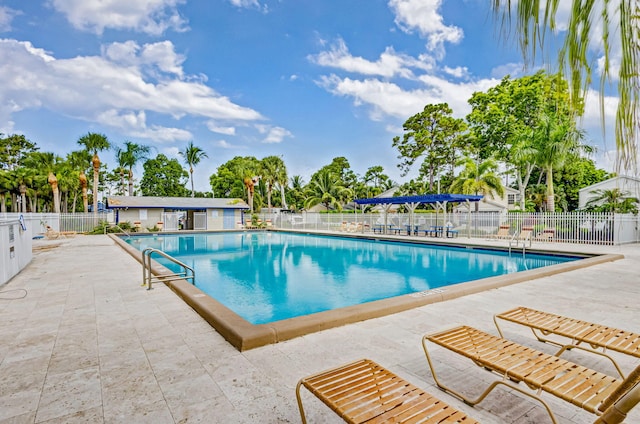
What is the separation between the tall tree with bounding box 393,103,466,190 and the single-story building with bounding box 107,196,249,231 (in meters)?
17.9

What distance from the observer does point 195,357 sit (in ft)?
11.6

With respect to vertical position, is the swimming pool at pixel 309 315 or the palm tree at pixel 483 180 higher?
the palm tree at pixel 483 180

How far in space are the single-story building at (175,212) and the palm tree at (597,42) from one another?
94.8ft

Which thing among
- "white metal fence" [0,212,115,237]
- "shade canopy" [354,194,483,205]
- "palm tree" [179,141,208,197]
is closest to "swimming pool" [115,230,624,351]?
"shade canopy" [354,194,483,205]

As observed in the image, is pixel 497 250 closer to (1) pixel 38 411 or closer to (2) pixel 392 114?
(1) pixel 38 411

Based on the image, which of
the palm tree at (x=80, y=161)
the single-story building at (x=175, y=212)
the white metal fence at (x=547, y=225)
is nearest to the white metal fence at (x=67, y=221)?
the single-story building at (x=175, y=212)

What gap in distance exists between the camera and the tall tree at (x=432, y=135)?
33.1 metres

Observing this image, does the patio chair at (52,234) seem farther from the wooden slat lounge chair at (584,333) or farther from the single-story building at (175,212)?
the wooden slat lounge chair at (584,333)

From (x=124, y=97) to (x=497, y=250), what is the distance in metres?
34.7

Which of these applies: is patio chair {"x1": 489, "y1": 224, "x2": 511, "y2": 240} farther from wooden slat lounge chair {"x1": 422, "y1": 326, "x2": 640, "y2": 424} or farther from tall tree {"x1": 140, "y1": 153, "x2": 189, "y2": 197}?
tall tree {"x1": 140, "y1": 153, "x2": 189, "y2": 197}

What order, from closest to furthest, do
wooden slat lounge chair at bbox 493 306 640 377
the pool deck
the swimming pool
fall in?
the pool deck, wooden slat lounge chair at bbox 493 306 640 377, the swimming pool

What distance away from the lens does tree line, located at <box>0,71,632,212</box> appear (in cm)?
2443

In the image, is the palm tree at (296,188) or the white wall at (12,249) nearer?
the white wall at (12,249)

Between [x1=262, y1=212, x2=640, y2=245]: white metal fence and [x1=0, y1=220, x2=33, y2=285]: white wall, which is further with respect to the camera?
[x1=262, y1=212, x2=640, y2=245]: white metal fence
